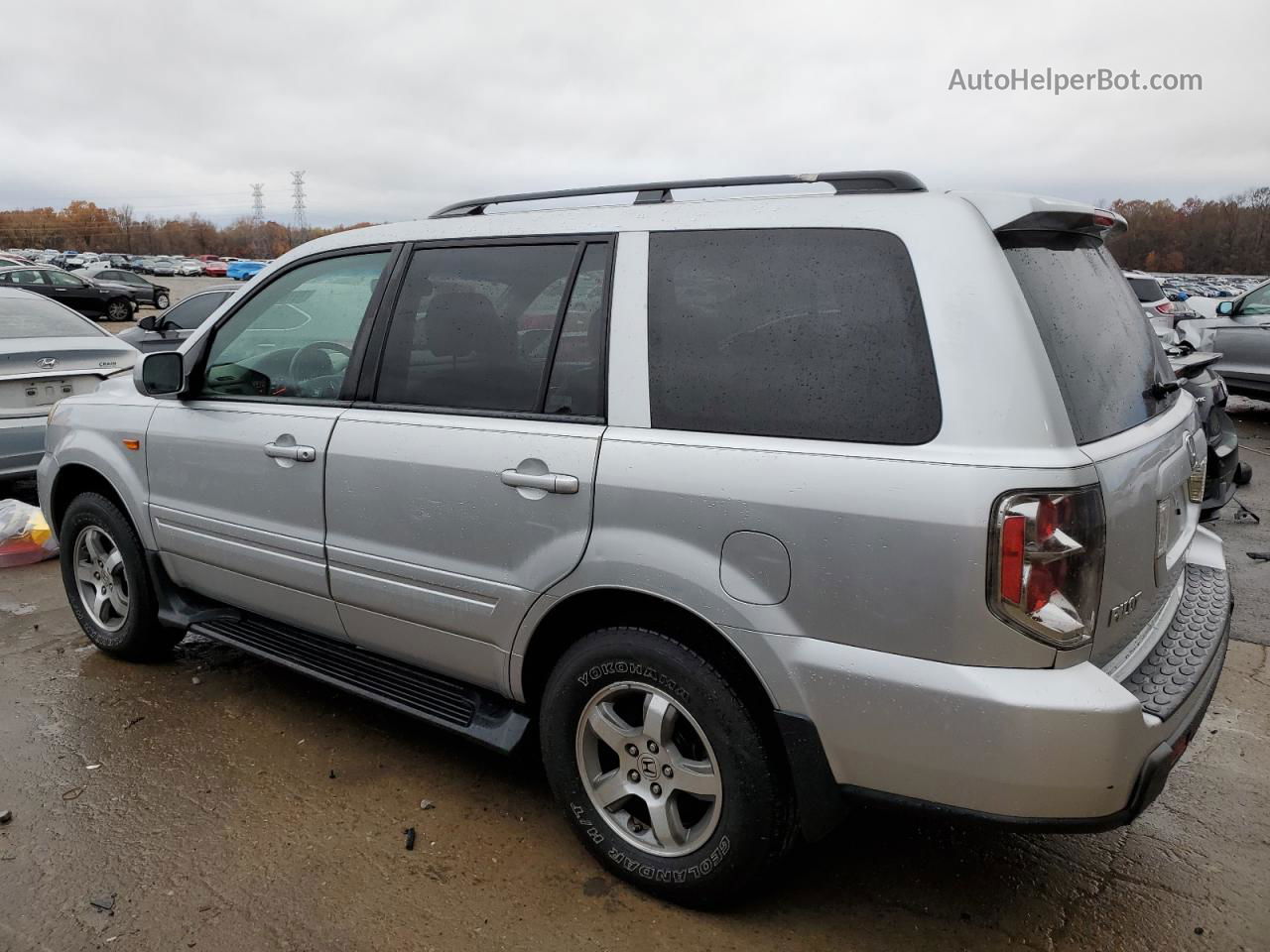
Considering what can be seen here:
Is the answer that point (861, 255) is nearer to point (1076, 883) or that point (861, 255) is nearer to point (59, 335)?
point (1076, 883)

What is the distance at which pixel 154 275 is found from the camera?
6281 cm

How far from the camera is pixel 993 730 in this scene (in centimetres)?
204

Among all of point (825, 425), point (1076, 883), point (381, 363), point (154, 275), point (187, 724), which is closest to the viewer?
point (825, 425)

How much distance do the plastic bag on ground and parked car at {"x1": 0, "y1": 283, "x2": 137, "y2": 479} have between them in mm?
578

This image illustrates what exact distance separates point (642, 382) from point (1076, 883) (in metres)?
1.94

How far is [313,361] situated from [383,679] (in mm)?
1213

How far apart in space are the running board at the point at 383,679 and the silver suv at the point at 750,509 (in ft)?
0.05

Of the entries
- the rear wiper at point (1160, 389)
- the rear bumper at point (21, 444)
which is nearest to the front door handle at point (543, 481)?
the rear wiper at point (1160, 389)

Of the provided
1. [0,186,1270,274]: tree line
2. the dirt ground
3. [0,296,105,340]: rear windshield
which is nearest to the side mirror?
the dirt ground

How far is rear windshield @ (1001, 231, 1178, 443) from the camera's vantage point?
2.24 metres

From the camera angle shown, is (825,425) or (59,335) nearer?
(825,425)

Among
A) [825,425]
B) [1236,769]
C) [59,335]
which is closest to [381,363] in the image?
[825,425]

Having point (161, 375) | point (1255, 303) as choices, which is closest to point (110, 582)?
point (161, 375)

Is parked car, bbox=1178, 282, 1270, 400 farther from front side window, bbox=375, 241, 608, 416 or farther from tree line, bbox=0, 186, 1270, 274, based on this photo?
tree line, bbox=0, 186, 1270, 274
